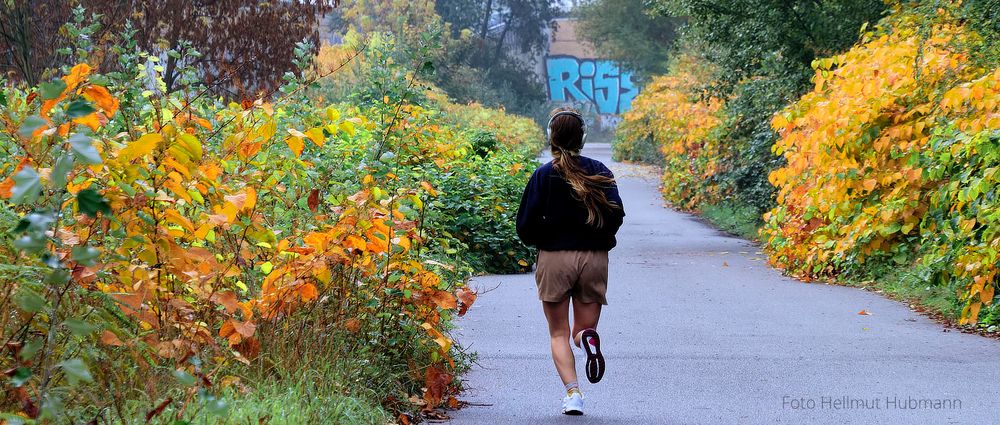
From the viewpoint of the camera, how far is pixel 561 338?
6.46 metres

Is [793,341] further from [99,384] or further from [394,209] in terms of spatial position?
[99,384]

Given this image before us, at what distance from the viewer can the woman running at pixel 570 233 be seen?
20.8 feet

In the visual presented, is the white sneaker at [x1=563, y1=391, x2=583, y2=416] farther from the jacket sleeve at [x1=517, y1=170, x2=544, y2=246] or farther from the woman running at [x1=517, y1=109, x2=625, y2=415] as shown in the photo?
the jacket sleeve at [x1=517, y1=170, x2=544, y2=246]

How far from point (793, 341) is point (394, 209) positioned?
3.80 m

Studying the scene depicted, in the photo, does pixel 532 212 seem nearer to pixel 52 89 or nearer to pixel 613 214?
pixel 613 214

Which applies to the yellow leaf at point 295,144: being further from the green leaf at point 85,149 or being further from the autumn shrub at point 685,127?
the autumn shrub at point 685,127

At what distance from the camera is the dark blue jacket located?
637 cm

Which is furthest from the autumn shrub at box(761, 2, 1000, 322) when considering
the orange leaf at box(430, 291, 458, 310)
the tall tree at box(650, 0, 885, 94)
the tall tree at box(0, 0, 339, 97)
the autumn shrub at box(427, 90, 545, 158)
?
the autumn shrub at box(427, 90, 545, 158)

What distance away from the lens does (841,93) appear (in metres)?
12.4

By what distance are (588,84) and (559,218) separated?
76.1 meters

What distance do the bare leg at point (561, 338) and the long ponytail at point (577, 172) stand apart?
0.51 m

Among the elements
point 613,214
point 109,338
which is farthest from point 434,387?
point 109,338

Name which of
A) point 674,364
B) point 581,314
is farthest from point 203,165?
point 674,364

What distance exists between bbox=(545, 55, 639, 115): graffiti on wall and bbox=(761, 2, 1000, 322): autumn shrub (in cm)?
6740
